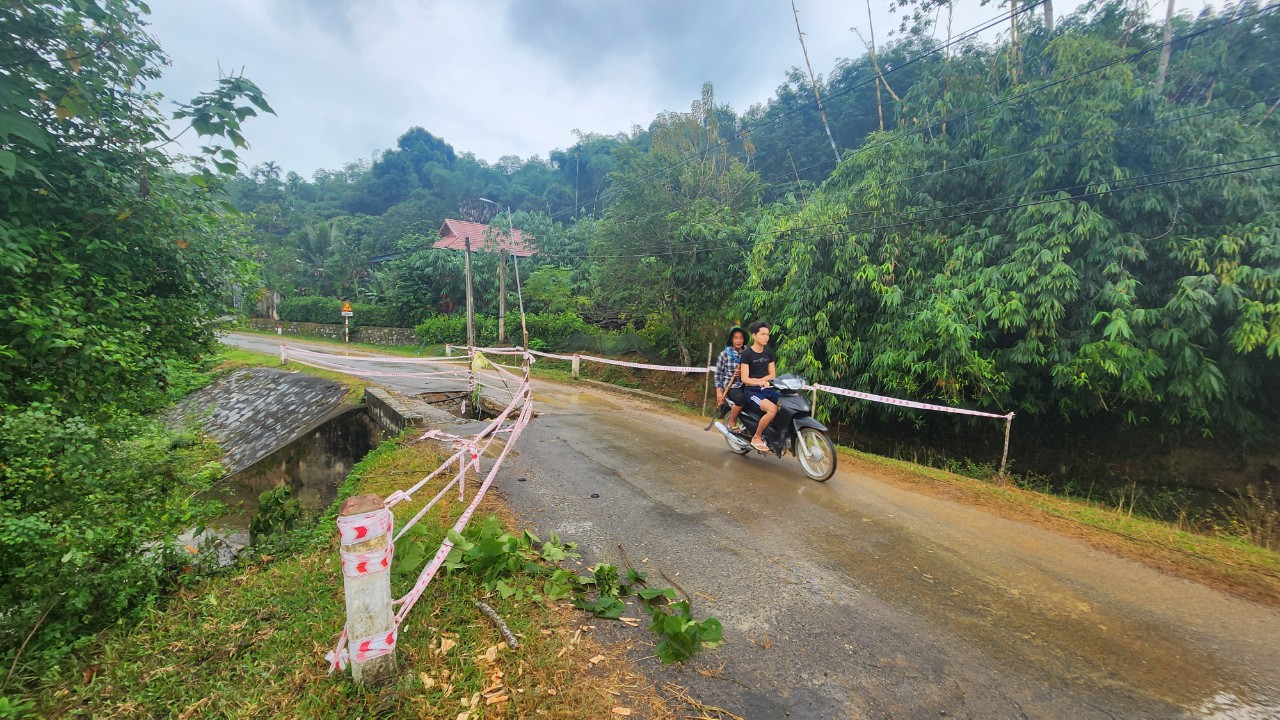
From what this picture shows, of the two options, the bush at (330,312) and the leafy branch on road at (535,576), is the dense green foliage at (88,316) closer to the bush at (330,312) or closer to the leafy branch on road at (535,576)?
the leafy branch on road at (535,576)

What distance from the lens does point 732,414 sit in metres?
6.27

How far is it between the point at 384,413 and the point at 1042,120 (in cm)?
1099

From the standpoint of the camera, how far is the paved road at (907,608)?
2.22 m

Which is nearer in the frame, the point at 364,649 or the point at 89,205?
the point at 364,649

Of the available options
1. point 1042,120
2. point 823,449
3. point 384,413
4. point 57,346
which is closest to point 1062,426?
point 1042,120

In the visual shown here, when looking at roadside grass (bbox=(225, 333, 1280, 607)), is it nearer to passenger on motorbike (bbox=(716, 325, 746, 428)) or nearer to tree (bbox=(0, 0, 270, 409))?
passenger on motorbike (bbox=(716, 325, 746, 428))

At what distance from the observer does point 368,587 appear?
1955mm

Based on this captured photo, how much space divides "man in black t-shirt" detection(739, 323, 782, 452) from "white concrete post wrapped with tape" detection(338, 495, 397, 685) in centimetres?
437

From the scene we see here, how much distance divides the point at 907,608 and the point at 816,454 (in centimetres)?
257

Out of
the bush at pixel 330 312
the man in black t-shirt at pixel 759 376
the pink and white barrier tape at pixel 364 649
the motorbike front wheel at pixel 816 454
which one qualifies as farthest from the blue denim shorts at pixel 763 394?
the bush at pixel 330 312

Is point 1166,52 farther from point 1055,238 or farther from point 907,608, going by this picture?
point 907,608

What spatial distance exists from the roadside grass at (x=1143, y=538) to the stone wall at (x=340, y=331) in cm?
2437

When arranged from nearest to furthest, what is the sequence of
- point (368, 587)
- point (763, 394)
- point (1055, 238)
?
1. point (368, 587)
2. point (763, 394)
3. point (1055, 238)

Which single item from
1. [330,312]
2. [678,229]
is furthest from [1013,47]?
[330,312]
